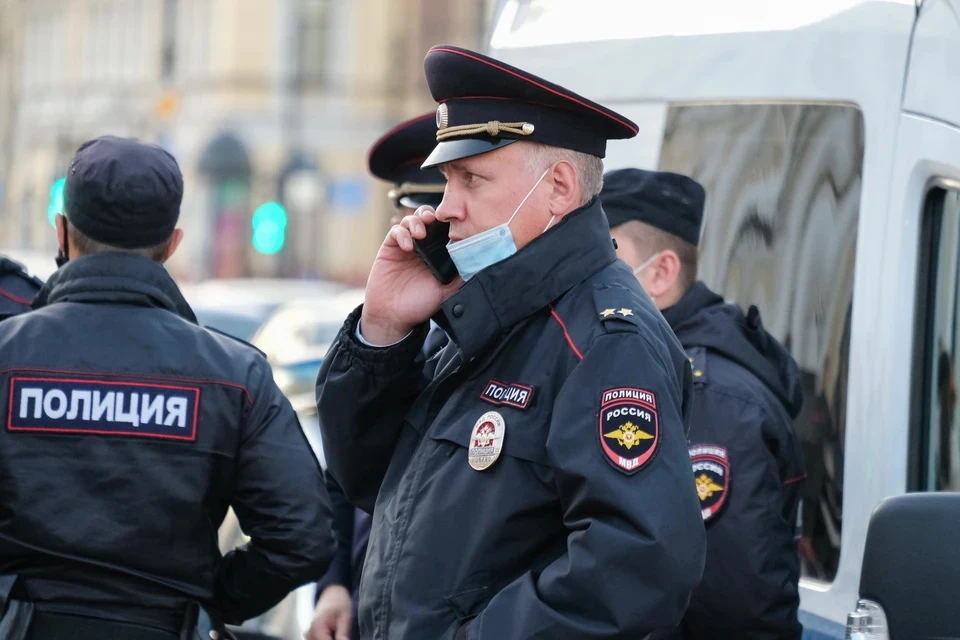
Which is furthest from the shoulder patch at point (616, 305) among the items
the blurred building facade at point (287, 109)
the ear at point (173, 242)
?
the blurred building facade at point (287, 109)

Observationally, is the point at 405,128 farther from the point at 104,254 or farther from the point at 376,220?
the point at 376,220

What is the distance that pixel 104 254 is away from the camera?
10.4ft

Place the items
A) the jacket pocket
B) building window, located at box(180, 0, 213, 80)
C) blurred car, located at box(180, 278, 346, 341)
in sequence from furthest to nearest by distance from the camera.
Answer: building window, located at box(180, 0, 213, 80)
blurred car, located at box(180, 278, 346, 341)
the jacket pocket

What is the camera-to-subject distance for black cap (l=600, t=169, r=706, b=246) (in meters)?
3.66

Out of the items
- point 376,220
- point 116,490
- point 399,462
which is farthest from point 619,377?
point 376,220

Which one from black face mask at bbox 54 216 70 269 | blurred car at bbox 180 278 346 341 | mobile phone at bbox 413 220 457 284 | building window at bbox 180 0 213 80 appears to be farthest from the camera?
building window at bbox 180 0 213 80

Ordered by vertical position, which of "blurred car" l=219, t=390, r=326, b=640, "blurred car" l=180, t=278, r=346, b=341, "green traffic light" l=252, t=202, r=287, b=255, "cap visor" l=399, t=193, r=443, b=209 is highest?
"green traffic light" l=252, t=202, r=287, b=255

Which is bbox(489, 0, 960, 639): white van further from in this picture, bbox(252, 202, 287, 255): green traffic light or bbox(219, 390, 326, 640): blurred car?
bbox(252, 202, 287, 255): green traffic light

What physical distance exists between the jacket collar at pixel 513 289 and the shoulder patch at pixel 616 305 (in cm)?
6

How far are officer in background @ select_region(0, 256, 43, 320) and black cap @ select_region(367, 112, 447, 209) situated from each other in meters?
0.97

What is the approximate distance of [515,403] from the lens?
2469mm

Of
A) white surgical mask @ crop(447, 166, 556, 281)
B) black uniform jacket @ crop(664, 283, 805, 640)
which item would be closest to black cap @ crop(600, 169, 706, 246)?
black uniform jacket @ crop(664, 283, 805, 640)

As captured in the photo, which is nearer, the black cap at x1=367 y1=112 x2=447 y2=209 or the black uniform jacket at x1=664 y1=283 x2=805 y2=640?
the black uniform jacket at x1=664 y1=283 x2=805 y2=640

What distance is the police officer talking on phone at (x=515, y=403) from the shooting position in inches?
90.0
